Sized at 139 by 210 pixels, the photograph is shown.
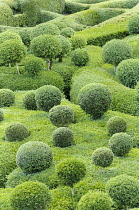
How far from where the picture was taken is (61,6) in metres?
56.8

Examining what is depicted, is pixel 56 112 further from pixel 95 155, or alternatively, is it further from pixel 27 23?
pixel 27 23

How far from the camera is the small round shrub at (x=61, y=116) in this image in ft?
62.5

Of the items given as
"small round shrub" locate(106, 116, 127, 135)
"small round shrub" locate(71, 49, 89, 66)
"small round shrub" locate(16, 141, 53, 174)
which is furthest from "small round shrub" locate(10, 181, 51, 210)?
"small round shrub" locate(71, 49, 89, 66)

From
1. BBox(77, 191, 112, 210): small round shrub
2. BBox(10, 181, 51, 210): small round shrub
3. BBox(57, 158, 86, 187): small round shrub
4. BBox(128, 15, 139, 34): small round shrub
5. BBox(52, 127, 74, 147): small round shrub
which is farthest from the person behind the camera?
BBox(128, 15, 139, 34): small round shrub

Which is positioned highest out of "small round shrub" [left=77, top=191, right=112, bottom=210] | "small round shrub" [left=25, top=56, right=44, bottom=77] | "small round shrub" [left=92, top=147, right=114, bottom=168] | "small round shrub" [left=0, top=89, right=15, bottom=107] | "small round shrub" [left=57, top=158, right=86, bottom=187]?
"small round shrub" [left=77, top=191, right=112, bottom=210]

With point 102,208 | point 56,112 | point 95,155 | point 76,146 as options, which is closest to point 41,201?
point 102,208

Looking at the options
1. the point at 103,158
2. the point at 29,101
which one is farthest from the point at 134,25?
the point at 103,158

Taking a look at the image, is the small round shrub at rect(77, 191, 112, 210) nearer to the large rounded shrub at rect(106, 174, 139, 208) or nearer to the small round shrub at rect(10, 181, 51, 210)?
the large rounded shrub at rect(106, 174, 139, 208)

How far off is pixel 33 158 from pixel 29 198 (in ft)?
11.7

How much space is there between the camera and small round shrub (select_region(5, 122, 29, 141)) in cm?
1831

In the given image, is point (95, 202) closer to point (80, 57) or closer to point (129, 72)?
point (129, 72)

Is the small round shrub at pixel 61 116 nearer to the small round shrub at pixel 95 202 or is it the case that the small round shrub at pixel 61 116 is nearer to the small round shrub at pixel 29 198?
the small round shrub at pixel 29 198

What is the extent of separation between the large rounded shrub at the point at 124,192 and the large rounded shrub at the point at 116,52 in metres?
17.8

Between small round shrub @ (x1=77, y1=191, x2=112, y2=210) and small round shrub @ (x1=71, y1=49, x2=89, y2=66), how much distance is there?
19.8 metres
